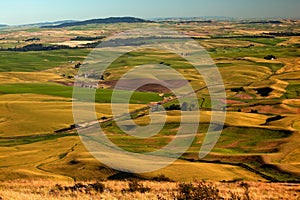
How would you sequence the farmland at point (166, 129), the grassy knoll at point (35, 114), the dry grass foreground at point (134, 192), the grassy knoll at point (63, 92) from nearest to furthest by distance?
the dry grass foreground at point (134, 192), the farmland at point (166, 129), the grassy knoll at point (35, 114), the grassy knoll at point (63, 92)

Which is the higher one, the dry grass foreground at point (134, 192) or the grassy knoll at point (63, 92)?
the dry grass foreground at point (134, 192)

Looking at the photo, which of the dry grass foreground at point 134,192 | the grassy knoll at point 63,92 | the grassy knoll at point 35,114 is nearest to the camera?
the dry grass foreground at point 134,192

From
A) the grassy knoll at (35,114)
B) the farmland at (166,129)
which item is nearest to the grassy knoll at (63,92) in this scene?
the farmland at (166,129)

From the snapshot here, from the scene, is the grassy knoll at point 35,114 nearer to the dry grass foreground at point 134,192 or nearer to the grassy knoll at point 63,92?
the grassy knoll at point 63,92

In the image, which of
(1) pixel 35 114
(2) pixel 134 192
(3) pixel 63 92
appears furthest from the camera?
(3) pixel 63 92

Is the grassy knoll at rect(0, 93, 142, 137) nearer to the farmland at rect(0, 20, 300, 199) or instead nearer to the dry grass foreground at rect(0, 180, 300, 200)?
the farmland at rect(0, 20, 300, 199)

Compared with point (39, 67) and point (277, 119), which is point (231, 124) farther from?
point (39, 67)

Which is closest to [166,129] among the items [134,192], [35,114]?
[35,114]

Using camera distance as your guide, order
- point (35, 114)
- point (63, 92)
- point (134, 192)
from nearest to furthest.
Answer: point (134, 192) < point (35, 114) < point (63, 92)

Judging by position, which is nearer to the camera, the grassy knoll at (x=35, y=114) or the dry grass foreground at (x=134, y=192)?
the dry grass foreground at (x=134, y=192)

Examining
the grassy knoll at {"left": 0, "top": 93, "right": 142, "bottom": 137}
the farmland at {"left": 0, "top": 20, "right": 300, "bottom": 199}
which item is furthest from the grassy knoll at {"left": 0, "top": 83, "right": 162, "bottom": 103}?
the grassy knoll at {"left": 0, "top": 93, "right": 142, "bottom": 137}

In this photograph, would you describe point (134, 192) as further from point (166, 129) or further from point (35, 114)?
point (35, 114)
